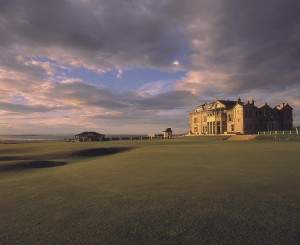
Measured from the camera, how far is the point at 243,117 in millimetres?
80062

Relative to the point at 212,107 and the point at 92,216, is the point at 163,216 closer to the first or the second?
the point at 92,216

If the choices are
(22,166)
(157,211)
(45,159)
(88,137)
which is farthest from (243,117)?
(157,211)

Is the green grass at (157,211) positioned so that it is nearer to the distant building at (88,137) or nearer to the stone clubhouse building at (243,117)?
the distant building at (88,137)

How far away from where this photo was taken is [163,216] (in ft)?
24.1

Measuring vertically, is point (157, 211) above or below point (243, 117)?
below

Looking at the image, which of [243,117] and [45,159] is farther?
[243,117]

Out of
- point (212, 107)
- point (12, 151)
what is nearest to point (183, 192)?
point (12, 151)

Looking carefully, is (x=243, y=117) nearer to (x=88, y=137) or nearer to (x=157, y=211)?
(x=88, y=137)

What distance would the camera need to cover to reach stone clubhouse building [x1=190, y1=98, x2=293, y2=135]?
81.4m

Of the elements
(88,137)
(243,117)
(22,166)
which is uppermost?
(243,117)

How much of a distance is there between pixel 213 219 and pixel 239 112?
3151 inches

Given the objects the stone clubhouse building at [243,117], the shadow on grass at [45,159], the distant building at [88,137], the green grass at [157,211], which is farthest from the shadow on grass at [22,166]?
the stone clubhouse building at [243,117]

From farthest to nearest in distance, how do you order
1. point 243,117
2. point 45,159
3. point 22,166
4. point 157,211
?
point 243,117, point 45,159, point 22,166, point 157,211

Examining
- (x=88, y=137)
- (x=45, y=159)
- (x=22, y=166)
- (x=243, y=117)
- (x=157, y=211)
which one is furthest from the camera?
(x=88, y=137)
